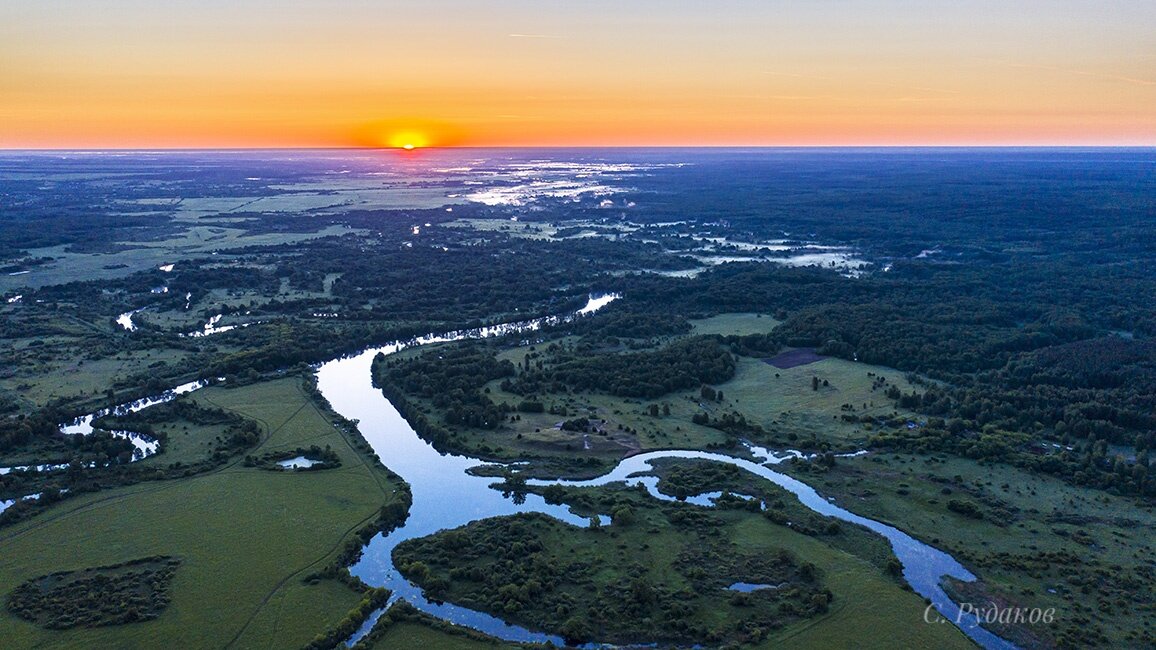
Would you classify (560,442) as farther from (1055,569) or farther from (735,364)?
(1055,569)

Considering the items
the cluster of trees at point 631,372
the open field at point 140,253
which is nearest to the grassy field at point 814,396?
the cluster of trees at point 631,372

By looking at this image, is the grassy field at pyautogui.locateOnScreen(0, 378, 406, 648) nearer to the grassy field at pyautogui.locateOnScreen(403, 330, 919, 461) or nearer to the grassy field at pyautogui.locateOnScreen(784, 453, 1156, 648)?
the grassy field at pyautogui.locateOnScreen(403, 330, 919, 461)

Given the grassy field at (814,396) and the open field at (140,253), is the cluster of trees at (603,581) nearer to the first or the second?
the grassy field at (814,396)

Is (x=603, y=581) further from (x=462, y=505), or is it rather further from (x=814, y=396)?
(x=814, y=396)

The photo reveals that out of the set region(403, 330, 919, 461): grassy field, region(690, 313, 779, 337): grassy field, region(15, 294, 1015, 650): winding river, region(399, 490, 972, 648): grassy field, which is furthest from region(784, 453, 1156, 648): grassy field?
region(690, 313, 779, 337): grassy field

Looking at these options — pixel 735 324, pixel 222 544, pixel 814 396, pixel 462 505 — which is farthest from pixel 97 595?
pixel 735 324
